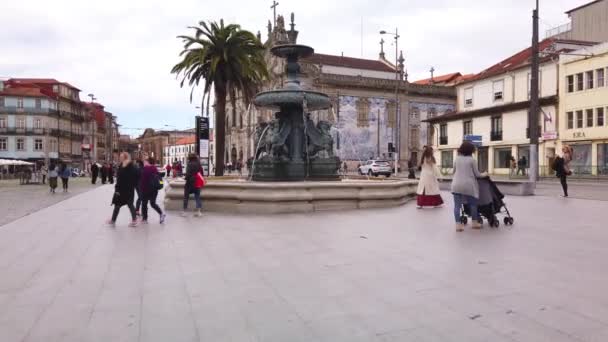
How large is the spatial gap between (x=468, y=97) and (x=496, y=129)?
6627 millimetres

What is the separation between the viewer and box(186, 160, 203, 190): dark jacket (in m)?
11.4

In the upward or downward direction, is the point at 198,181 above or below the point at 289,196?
above

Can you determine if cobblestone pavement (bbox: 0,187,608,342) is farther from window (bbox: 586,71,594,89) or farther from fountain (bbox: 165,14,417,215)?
window (bbox: 586,71,594,89)

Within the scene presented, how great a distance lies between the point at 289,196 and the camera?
11492mm

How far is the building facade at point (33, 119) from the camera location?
2886 inches

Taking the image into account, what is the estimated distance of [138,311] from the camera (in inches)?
173

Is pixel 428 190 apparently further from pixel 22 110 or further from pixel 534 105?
pixel 22 110

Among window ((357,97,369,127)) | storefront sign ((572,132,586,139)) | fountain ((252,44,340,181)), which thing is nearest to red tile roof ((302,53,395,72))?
window ((357,97,369,127))

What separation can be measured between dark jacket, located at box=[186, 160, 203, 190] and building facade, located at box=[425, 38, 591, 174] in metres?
29.6

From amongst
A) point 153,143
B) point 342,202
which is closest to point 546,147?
point 342,202

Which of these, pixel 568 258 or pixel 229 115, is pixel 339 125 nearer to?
pixel 229 115

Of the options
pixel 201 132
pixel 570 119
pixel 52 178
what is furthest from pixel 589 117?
pixel 52 178

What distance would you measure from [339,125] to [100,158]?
2727 inches

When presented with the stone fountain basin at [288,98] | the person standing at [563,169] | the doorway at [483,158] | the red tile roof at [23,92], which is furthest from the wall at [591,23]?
the red tile roof at [23,92]
